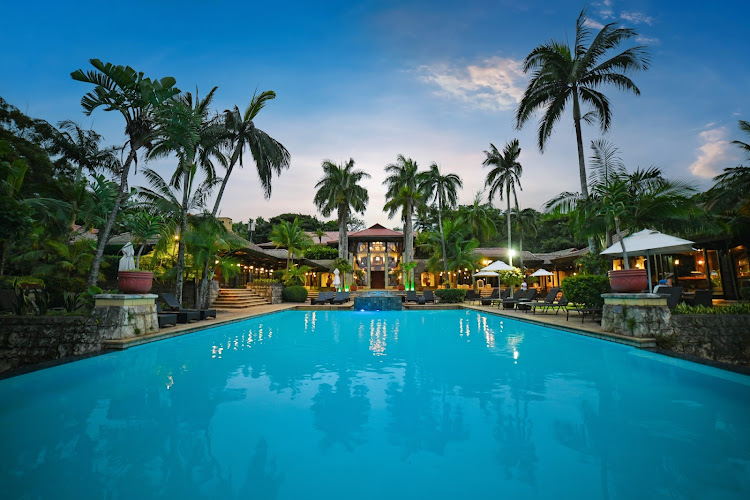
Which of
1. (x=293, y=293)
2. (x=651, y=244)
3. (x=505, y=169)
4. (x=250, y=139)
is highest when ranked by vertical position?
(x=505, y=169)

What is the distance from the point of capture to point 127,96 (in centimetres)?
907

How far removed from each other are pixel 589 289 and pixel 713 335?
3.01m

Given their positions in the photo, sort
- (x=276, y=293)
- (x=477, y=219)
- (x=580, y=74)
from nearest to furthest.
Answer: (x=580, y=74) → (x=276, y=293) → (x=477, y=219)

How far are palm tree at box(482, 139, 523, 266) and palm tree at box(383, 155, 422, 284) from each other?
551cm

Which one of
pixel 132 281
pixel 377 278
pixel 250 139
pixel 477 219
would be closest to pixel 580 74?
pixel 250 139

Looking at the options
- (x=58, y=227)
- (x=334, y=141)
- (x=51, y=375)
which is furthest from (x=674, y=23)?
(x=58, y=227)

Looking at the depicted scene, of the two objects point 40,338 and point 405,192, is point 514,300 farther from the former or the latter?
point 40,338

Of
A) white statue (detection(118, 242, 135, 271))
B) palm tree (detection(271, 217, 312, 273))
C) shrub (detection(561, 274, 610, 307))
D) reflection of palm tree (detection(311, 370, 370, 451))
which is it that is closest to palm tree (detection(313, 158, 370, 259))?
palm tree (detection(271, 217, 312, 273))

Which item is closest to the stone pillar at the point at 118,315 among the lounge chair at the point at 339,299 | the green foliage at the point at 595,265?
the lounge chair at the point at 339,299

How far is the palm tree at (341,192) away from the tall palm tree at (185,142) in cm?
1331

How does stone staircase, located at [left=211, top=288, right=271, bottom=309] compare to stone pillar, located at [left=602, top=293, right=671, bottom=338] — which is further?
stone staircase, located at [left=211, top=288, right=271, bottom=309]

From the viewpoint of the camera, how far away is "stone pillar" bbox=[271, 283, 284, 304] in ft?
65.9

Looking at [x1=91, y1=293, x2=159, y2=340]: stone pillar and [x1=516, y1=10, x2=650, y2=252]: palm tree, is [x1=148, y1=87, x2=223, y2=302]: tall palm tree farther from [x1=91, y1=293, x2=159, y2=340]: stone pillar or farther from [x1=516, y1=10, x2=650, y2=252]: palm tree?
[x1=516, y1=10, x2=650, y2=252]: palm tree

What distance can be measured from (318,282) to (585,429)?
31969mm
